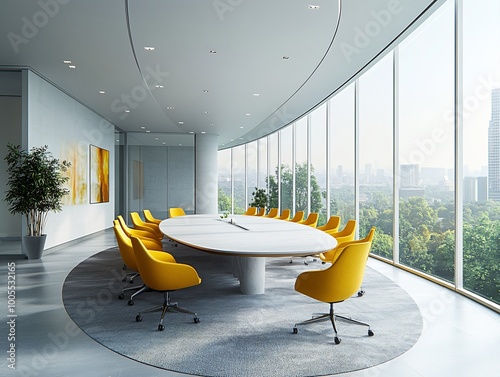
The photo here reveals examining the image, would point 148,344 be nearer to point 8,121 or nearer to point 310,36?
point 310,36

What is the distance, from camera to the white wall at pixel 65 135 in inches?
302

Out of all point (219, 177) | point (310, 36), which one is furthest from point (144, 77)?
point (219, 177)

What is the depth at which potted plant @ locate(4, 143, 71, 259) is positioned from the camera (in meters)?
7.07

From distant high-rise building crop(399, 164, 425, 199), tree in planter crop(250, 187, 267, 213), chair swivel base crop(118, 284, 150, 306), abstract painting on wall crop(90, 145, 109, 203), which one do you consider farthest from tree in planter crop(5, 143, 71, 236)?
tree in planter crop(250, 187, 267, 213)

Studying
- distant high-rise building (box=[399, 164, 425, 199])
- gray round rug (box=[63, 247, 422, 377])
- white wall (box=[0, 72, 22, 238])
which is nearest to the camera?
gray round rug (box=[63, 247, 422, 377])

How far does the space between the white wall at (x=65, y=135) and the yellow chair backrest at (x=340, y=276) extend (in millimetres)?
6207

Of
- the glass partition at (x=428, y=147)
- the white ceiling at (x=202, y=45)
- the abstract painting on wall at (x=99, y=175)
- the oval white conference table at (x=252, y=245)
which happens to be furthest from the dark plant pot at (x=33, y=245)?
the glass partition at (x=428, y=147)

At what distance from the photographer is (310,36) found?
5539mm

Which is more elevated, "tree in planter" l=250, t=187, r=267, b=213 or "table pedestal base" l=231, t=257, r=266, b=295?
"tree in planter" l=250, t=187, r=267, b=213

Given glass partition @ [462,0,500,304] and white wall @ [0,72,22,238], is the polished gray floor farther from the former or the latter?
white wall @ [0,72,22,238]

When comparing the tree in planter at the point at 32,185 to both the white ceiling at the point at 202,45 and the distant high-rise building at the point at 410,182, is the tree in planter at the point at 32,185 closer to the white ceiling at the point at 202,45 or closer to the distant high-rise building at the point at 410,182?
the white ceiling at the point at 202,45

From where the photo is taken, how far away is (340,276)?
3426mm

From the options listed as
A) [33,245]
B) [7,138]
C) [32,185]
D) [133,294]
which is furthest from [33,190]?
[7,138]

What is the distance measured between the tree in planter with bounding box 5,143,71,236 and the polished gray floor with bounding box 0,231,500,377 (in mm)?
2147
